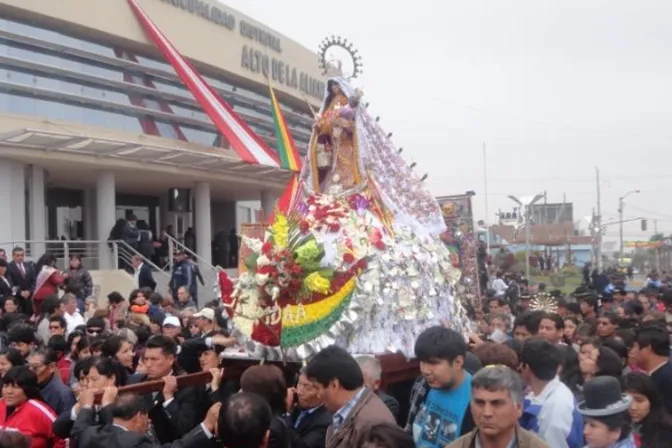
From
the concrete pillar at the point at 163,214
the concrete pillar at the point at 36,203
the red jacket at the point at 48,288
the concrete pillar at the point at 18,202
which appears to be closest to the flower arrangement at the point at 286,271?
the red jacket at the point at 48,288

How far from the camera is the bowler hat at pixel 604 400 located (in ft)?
12.7

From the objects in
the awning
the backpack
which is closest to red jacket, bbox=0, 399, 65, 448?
the backpack

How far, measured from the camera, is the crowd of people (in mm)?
3604

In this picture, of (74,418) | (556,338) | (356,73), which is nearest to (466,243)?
(356,73)

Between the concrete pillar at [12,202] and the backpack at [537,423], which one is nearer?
the backpack at [537,423]

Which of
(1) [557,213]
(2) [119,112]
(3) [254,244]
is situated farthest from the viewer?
(1) [557,213]

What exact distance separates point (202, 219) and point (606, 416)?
66.4ft

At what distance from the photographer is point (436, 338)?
4117 mm

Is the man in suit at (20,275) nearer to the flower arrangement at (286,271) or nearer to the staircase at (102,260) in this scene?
the staircase at (102,260)

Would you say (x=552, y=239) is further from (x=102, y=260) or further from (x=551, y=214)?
(x=102, y=260)

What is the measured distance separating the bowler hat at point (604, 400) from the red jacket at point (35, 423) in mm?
3125

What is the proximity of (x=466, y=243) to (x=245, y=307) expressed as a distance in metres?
7.26

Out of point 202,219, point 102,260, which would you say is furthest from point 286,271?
point 202,219

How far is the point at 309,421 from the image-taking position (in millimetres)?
4363
